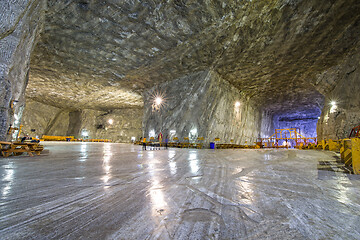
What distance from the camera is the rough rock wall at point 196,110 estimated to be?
13.8m

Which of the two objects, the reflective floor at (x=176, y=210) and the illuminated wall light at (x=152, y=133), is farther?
the illuminated wall light at (x=152, y=133)

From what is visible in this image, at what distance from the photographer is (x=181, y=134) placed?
560 inches

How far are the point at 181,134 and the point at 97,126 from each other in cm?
2270

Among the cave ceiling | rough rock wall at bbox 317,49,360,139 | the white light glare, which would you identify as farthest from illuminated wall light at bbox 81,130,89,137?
rough rock wall at bbox 317,49,360,139

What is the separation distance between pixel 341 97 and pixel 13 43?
21010 mm

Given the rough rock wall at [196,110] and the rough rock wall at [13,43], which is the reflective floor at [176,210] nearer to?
the rough rock wall at [13,43]

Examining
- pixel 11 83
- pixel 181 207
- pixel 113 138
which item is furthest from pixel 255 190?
pixel 113 138

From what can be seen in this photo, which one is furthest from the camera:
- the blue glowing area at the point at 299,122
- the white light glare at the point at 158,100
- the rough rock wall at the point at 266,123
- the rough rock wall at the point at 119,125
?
the blue glowing area at the point at 299,122

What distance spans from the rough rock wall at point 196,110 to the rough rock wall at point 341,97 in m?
7.85

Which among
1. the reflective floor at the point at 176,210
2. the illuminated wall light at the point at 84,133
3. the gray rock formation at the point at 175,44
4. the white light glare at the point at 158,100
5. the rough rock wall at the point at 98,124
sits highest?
the gray rock formation at the point at 175,44

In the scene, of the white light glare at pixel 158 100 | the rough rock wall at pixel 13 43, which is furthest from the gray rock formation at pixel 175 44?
the white light glare at pixel 158 100

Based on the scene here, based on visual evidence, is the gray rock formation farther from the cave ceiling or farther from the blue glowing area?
the blue glowing area

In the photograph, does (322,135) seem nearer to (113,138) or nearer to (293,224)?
(293,224)

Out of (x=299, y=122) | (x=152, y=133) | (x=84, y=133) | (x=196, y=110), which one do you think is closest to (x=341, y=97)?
(x=196, y=110)
